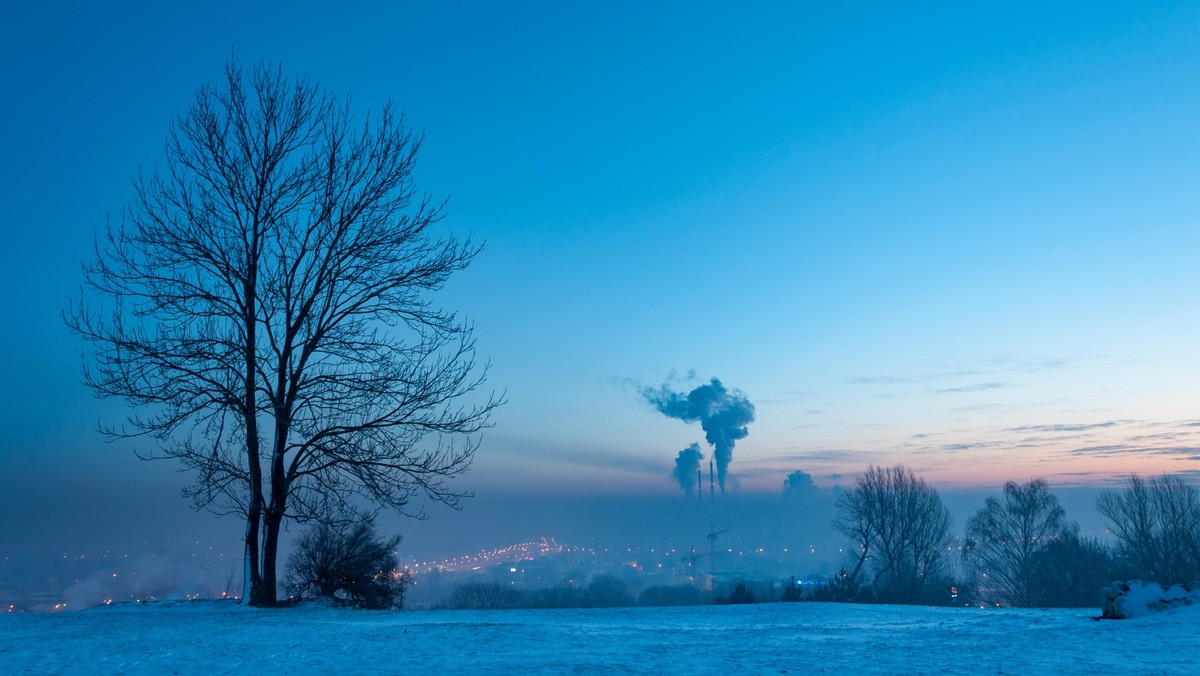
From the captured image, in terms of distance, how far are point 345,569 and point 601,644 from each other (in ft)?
28.5

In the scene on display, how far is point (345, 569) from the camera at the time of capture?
14.8 meters

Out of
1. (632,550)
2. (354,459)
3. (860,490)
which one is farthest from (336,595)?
(632,550)

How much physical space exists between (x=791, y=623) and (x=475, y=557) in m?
A: 50.1

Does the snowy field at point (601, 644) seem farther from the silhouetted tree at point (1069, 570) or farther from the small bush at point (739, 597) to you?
the silhouetted tree at point (1069, 570)

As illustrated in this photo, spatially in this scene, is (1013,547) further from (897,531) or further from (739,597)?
(739,597)

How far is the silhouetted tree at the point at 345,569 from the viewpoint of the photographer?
48.3 feet

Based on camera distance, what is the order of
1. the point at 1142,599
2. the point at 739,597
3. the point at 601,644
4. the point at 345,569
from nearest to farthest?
the point at 601,644 < the point at 1142,599 < the point at 345,569 < the point at 739,597

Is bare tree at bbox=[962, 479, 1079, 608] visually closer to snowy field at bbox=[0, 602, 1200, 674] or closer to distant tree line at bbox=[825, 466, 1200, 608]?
distant tree line at bbox=[825, 466, 1200, 608]

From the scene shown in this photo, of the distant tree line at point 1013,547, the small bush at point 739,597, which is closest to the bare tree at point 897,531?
the distant tree line at point 1013,547

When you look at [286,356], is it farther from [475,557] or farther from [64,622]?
[475,557]

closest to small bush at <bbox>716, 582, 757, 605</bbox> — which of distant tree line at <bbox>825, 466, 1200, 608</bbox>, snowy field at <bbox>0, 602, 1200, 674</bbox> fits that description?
snowy field at <bbox>0, 602, 1200, 674</bbox>

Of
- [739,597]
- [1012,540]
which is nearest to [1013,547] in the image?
[1012,540]

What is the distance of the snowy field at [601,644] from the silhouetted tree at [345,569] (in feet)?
12.3

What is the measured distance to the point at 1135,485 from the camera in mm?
45219
